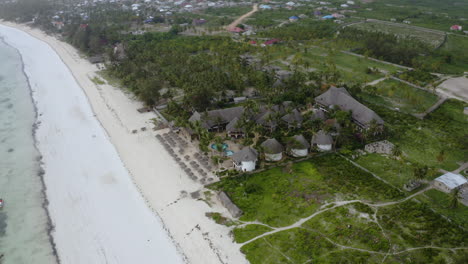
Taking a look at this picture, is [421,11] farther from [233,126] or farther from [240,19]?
[233,126]

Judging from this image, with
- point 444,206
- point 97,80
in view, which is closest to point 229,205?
point 444,206

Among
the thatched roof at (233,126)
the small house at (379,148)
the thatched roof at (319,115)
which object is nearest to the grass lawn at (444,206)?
the small house at (379,148)

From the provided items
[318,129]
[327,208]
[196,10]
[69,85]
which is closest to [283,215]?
[327,208]

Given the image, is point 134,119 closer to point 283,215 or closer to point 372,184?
point 283,215

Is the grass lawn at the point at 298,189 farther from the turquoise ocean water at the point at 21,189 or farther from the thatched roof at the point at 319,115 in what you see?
the turquoise ocean water at the point at 21,189

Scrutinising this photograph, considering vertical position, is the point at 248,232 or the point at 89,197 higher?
the point at 89,197
